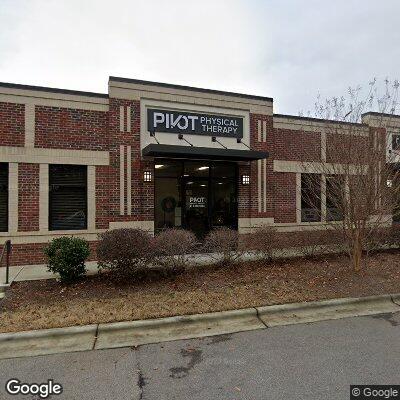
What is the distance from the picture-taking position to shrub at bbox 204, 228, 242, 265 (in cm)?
828

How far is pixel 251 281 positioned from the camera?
7.37 metres

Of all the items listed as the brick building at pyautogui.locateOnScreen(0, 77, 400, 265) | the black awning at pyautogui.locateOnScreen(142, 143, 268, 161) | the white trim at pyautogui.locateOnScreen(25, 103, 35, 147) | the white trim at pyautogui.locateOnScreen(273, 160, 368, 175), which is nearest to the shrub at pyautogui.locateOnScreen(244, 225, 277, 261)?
the brick building at pyautogui.locateOnScreen(0, 77, 400, 265)

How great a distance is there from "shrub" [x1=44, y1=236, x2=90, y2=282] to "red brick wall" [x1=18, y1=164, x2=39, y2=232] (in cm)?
270

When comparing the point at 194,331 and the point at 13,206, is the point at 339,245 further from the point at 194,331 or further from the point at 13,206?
the point at 13,206

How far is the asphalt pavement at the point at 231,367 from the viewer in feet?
11.2

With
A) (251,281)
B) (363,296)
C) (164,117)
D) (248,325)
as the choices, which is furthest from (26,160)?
(363,296)

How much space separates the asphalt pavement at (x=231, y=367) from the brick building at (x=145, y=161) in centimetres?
501

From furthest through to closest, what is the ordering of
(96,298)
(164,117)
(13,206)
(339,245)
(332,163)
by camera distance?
(164,117) → (339,245) → (13,206) → (332,163) → (96,298)

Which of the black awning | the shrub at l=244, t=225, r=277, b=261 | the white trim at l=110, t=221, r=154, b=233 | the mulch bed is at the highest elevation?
the black awning

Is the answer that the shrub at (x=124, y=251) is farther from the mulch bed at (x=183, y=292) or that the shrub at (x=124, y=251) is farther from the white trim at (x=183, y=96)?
the white trim at (x=183, y=96)

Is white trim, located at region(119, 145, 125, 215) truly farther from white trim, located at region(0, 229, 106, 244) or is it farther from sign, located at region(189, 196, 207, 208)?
sign, located at region(189, 196, 207, 208)

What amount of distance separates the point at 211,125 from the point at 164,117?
164 centimetres

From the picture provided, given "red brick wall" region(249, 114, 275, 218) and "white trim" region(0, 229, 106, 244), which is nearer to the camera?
"white trim" region(0, 229, 106, 244)

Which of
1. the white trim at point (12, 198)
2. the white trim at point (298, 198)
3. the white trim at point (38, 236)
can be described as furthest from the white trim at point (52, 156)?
the white trim at point (298, 198)
